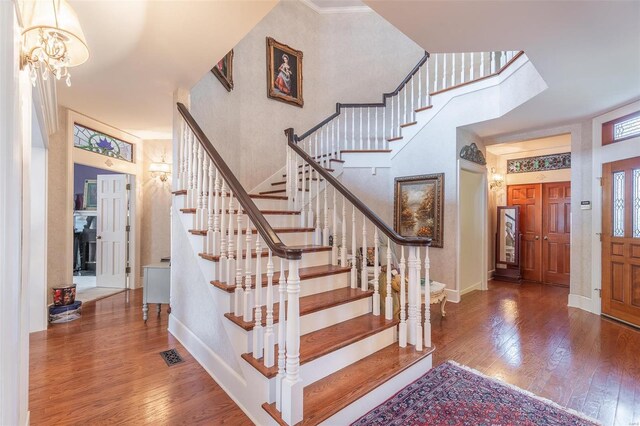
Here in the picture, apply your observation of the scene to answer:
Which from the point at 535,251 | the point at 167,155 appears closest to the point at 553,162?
the point at 535,251

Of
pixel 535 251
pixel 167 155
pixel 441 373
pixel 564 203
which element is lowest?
pixel 441 373

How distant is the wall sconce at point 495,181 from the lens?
6338 mm

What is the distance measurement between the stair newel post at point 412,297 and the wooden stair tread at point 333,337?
0.13 metres

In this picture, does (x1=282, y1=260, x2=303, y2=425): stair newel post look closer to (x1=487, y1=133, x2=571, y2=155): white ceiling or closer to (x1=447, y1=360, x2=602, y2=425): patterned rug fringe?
(x1=447, y1=360, x2=602, y2=425): patterned rug fringe

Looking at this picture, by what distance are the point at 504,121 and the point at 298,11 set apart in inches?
172

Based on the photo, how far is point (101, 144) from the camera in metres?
4.30

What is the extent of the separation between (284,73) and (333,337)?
4.89 meters

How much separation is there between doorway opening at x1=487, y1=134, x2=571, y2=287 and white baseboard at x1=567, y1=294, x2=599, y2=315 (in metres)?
1.68

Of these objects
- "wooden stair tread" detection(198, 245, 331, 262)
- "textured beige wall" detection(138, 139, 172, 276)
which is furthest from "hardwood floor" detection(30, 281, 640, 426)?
"textured beige wall" detection(138, 139, 172, 276)

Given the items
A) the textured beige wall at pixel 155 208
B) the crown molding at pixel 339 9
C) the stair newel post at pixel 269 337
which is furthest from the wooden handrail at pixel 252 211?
the crown molding at pixel 339 9

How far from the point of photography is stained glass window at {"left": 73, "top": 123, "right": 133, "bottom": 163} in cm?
397

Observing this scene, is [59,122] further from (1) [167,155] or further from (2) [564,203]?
(2) [564,203]

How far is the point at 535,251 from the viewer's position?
593 centimetres

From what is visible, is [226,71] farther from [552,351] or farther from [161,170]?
[552,351]
